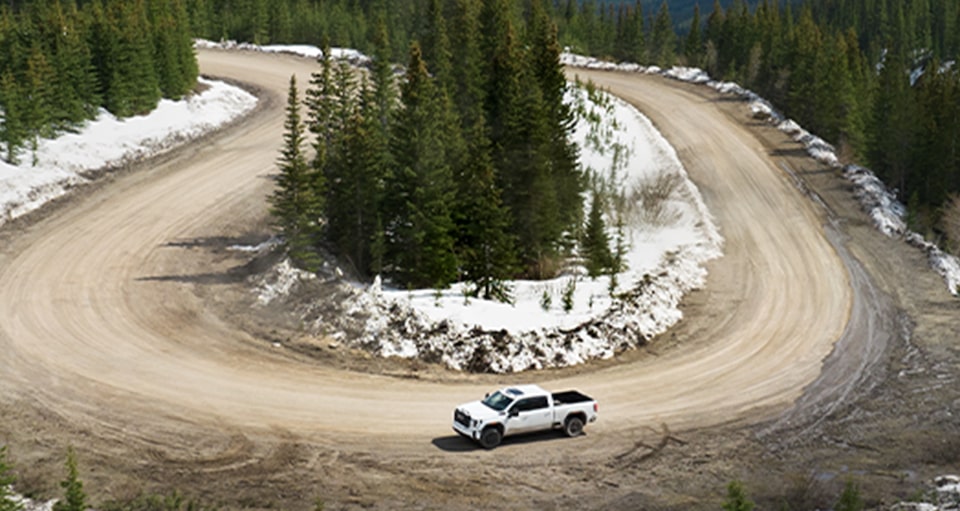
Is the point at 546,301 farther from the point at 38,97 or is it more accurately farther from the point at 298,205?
the point at 38,97

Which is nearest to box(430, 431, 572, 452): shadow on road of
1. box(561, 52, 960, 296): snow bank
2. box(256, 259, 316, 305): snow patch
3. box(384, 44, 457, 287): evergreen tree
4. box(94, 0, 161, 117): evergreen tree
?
box(384, 44, 457, 287): evergreen tree

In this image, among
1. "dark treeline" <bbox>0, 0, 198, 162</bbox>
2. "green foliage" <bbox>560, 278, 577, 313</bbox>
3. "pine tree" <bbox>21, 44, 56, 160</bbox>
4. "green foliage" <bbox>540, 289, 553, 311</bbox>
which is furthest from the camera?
"dark treeline" <bbox>0, 0, 198, 162</bbox>

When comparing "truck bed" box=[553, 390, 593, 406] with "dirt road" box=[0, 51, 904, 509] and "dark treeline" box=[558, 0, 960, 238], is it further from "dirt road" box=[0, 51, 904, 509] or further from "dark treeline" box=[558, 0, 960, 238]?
"dark treeline" box=[558, 0, 960, 238]

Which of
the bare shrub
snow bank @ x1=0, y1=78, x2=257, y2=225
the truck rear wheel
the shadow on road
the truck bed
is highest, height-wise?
snow bank @ x1=0, y1=78, x2=257, y2=225

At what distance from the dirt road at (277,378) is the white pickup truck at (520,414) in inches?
19.8

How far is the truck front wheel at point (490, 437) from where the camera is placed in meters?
25.4

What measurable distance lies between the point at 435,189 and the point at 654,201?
18370mm

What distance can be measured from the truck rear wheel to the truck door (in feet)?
1.52

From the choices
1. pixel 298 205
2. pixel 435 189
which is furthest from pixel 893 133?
pixel 298 205

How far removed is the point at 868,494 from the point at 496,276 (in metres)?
16.8

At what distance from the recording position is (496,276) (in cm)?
3656

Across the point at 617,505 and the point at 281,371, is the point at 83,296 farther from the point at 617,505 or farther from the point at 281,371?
the point at 617,505

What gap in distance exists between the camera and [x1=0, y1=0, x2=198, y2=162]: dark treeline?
1957 inches

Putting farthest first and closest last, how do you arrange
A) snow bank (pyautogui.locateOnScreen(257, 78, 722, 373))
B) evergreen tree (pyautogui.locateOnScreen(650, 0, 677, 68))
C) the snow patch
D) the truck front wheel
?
evergreen tree (pyautogui.locateOnScreen(650, 0, 677, 68)) < the snow patch < snow bank (pyautogui.locateOnScreen(257, 78, 722, 373)) < the truck front wheel
